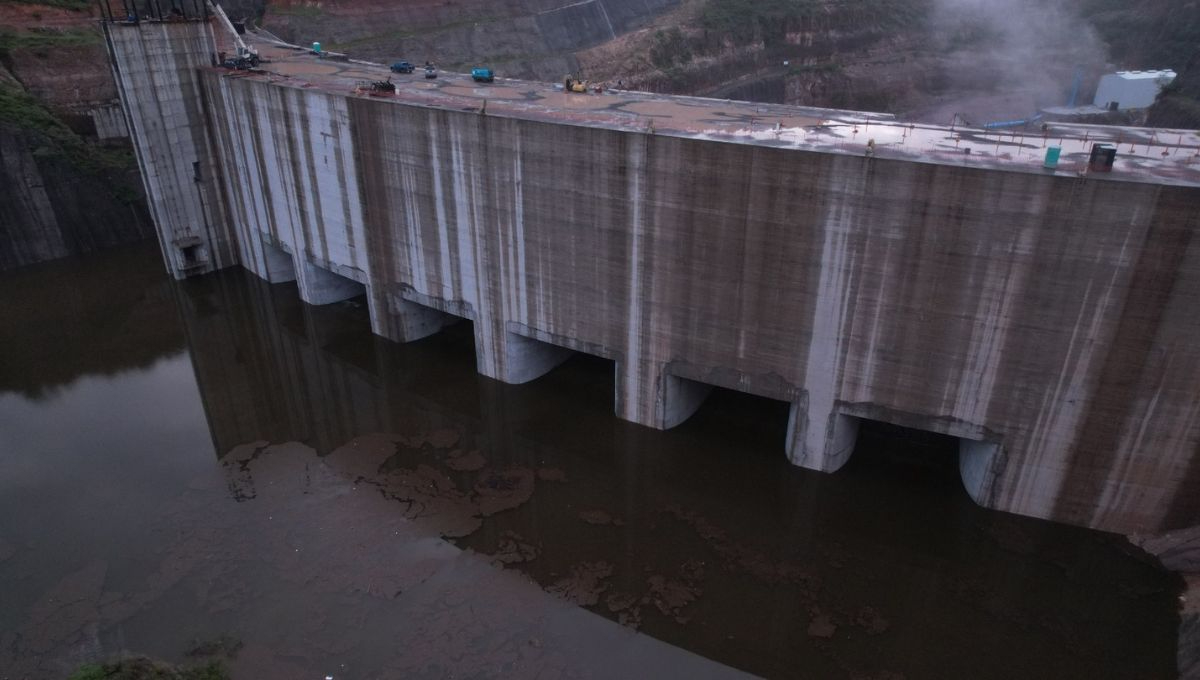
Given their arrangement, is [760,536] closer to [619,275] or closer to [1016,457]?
[1016,457]

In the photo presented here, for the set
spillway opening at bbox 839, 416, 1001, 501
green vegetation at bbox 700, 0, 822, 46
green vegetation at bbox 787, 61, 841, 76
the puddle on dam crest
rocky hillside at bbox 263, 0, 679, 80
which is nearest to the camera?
the puddle on dam crest

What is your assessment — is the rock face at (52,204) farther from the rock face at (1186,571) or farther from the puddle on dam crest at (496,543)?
the rock face at (1186,571)

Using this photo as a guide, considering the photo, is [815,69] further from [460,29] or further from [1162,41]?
[460,29]

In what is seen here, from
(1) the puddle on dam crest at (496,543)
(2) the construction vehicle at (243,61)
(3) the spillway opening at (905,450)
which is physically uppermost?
(2) the construction vehicle at (243,61)

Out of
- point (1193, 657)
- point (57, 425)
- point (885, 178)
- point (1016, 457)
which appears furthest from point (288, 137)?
point (1193, 657)

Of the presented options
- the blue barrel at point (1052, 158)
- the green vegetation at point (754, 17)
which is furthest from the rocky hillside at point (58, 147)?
the green vegetation at point (754, 17)

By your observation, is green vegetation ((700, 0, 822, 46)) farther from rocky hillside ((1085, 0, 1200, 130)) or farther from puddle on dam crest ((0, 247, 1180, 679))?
puddle on dam crest ((0, 247, 1180, 679))

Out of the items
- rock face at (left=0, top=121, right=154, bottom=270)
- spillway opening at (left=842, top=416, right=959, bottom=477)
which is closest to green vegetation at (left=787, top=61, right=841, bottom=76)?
A: rock face at (left=0, top=121, right=154, bottom=270)
